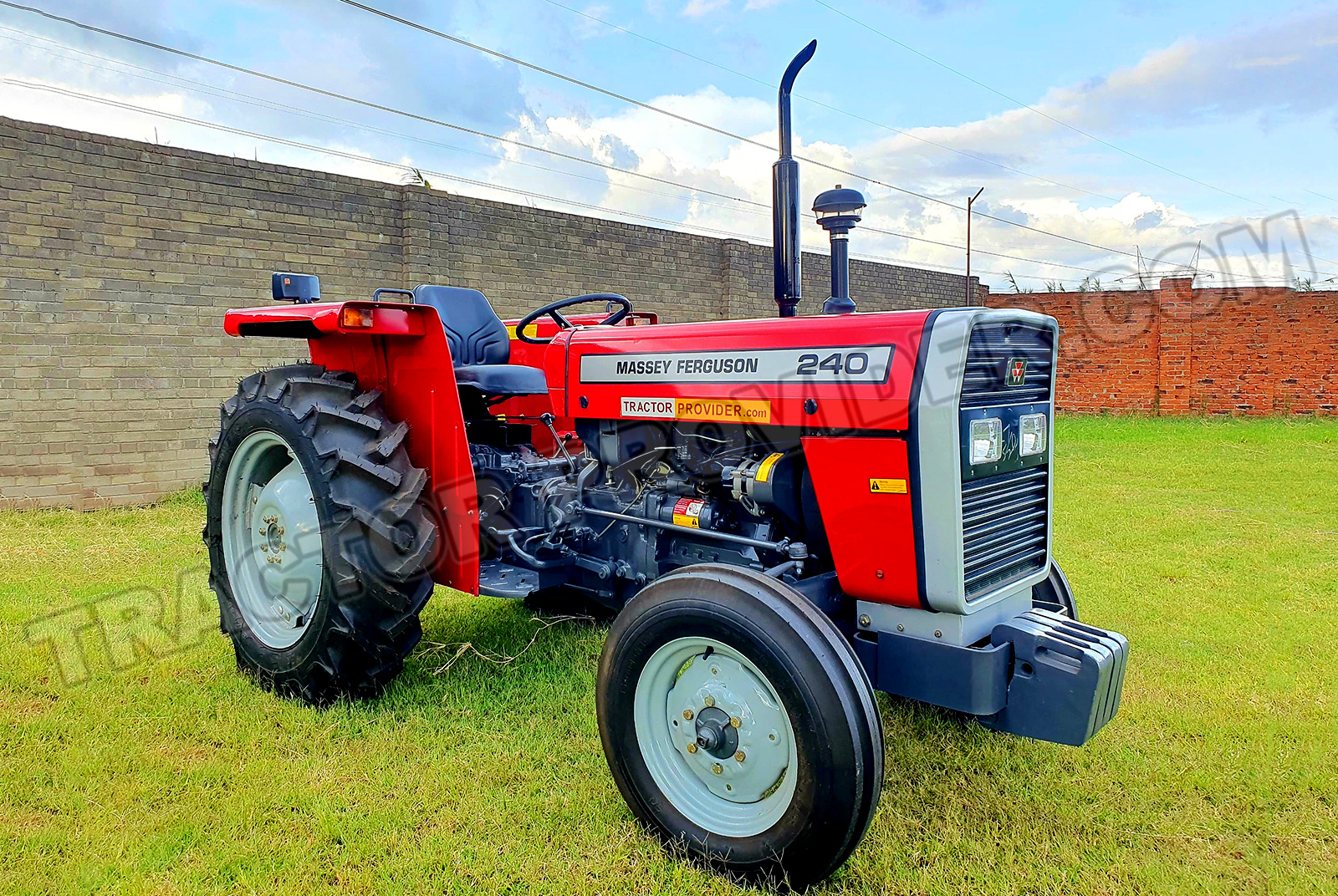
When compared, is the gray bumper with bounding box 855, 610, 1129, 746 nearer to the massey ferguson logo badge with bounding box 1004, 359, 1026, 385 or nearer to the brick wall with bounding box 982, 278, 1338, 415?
the massey ferguson logo badge with bounding box 1004, 359, 1026, 385

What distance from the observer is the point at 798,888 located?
1.96 metres

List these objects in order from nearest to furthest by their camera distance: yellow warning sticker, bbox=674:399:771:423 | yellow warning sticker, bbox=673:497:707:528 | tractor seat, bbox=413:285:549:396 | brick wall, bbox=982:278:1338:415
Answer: yellow warning sticker, bbox=674:399:771:423 < yellow warning sticker, bbox=673:497:707:528 < tractor seat, bbox=413:285:549:396 < brick wall, bbox=982:278:1338:415

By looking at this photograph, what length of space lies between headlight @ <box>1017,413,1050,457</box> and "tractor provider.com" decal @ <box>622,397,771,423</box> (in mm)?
684

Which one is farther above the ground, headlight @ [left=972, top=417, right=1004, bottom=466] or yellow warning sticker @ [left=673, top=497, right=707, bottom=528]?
headlight @ [left=972, top=417, right=1004, bottom=466]

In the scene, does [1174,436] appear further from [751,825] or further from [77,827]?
[77,827]

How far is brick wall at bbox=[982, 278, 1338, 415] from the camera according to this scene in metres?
13.3

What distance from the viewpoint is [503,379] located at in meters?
3.19

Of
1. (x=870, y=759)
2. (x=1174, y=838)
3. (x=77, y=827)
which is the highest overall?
(x=870, y=759)

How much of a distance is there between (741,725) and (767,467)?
0.72m

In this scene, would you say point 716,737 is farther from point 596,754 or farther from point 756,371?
point 756,371

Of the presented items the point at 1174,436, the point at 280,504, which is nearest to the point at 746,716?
the point at 280,504

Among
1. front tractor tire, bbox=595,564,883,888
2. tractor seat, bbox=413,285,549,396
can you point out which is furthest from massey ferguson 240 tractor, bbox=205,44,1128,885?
tractor seat, bbox=413,285,549,396

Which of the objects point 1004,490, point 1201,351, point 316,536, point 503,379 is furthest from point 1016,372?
point 1201,351

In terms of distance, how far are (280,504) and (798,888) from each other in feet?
7.26
